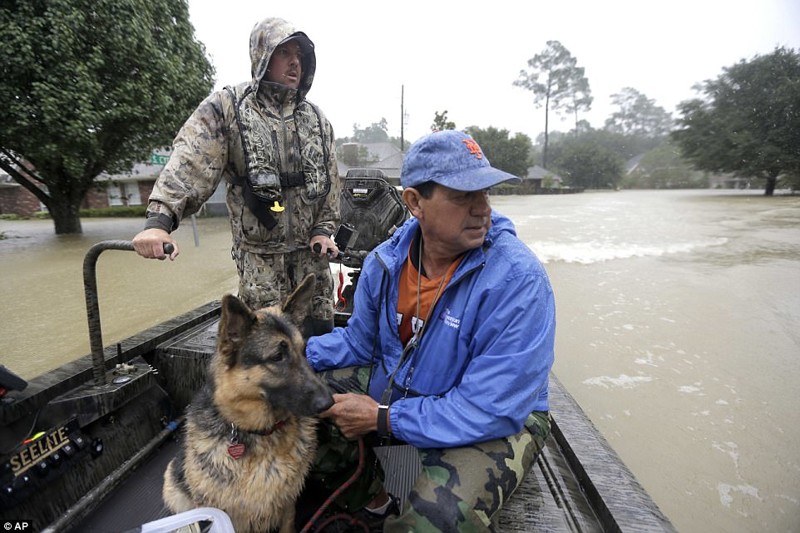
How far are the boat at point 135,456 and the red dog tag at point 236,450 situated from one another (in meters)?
0.24

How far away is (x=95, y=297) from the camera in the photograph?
195 cm

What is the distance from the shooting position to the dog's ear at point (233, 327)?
160 centimetres

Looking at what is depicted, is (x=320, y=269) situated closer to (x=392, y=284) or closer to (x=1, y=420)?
(x=392, y=284)

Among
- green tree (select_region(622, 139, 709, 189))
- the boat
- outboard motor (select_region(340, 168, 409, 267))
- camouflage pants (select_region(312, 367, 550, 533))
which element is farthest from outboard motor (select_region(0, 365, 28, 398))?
green tree (select_region(622, 139, 709, 189))

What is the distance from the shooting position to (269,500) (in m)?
1.81

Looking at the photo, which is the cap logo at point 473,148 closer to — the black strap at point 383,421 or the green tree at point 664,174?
the black strap at point 383,421

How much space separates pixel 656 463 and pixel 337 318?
10.3 feet

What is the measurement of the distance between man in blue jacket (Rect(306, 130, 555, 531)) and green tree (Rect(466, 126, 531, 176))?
44.9 meters

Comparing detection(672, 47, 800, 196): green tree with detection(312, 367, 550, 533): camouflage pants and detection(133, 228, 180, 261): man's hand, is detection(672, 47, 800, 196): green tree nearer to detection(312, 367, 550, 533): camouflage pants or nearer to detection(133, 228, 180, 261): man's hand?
detection(312, 367, 550, 533): camouflage pants

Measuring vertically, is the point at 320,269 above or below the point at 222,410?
above

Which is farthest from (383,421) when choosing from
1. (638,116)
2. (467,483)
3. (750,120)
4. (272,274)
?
(638,116)

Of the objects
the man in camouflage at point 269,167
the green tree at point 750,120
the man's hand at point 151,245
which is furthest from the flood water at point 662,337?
the green tree at point 750,120

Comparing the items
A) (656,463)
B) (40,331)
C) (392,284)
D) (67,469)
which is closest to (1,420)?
(67,469)

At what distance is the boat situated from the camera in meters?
1.65
